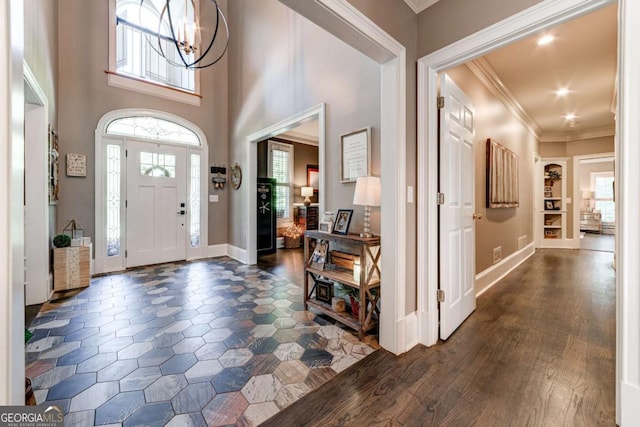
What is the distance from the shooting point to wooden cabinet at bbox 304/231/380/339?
211 centimetres

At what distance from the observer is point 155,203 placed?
4.52m

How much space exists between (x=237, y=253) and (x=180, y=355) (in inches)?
123

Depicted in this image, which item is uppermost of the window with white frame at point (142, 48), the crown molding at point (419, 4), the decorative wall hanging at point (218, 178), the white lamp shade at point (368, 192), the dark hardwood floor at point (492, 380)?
the window with white frame at point (142, 48)

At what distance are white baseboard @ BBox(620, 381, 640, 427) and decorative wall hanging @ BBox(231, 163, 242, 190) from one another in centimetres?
485

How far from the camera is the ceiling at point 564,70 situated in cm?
259

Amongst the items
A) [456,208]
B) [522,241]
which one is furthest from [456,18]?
[522,241]

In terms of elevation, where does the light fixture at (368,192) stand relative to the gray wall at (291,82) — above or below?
below

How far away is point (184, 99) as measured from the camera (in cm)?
485

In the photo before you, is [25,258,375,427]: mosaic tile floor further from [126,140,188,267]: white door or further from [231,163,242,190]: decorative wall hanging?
[231,163,242,190]: decorative wall hanging

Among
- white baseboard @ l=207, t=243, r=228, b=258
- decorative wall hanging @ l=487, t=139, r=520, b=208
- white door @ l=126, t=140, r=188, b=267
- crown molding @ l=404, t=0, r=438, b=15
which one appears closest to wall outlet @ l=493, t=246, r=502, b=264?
decorative wall hanging @ l=487, t=139, r=520, b=208

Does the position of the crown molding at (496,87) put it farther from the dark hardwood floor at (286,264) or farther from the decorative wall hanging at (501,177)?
the dark hardwood floor at (286,264)

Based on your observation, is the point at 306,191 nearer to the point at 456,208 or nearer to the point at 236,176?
the point at 236,176

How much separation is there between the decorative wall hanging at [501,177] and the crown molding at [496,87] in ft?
2.43

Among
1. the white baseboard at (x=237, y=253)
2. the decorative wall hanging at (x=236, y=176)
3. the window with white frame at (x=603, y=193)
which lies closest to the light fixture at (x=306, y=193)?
the decorative wall hanging at (x=236, y=176)
